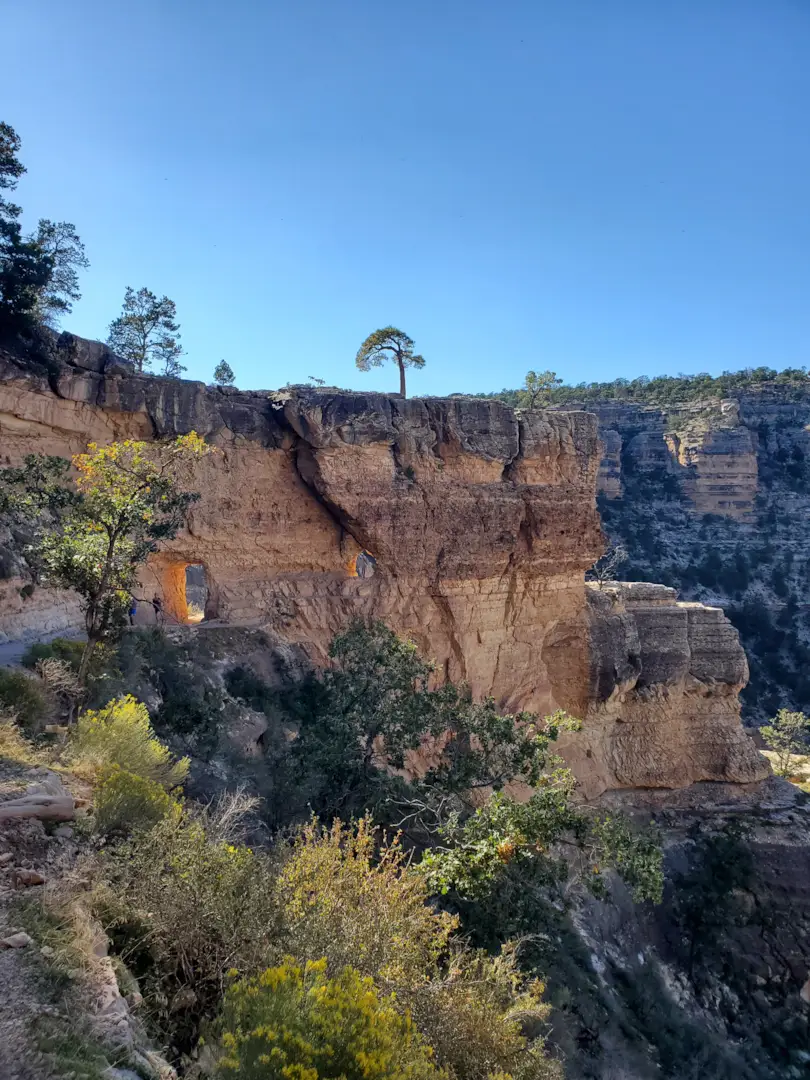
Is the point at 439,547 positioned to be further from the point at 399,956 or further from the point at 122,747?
the point at 399,956

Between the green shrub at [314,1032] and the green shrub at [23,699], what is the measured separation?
18.2ft

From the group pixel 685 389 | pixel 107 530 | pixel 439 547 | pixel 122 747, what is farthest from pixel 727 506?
pixel 122 747

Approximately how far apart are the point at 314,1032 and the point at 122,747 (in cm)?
470

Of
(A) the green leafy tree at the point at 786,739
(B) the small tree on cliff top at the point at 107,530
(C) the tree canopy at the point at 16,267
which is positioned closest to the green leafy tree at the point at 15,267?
(C) the tree canopy at the point at 16,267

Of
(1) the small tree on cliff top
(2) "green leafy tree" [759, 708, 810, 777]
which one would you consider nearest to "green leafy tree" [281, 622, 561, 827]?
(1) the small tree on cliff top

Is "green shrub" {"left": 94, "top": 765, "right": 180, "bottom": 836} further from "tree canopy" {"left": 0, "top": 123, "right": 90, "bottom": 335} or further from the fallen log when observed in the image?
"tree canopy" {"left": 0, "top": 123, "right": 90, "bottom": 335}

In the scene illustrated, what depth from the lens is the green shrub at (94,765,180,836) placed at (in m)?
5.68

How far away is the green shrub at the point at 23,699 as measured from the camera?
762 cm

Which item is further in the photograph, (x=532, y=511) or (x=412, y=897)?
(x=532, y=511)

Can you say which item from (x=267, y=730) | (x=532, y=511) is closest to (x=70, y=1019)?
(x=267, y=730)

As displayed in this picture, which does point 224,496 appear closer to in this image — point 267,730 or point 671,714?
point 267,730

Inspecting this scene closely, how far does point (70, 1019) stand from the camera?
3369 mm

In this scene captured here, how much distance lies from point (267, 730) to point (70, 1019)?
10512mm

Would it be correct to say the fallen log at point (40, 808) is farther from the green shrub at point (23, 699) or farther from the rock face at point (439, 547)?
the rock face at point (439, 547)
